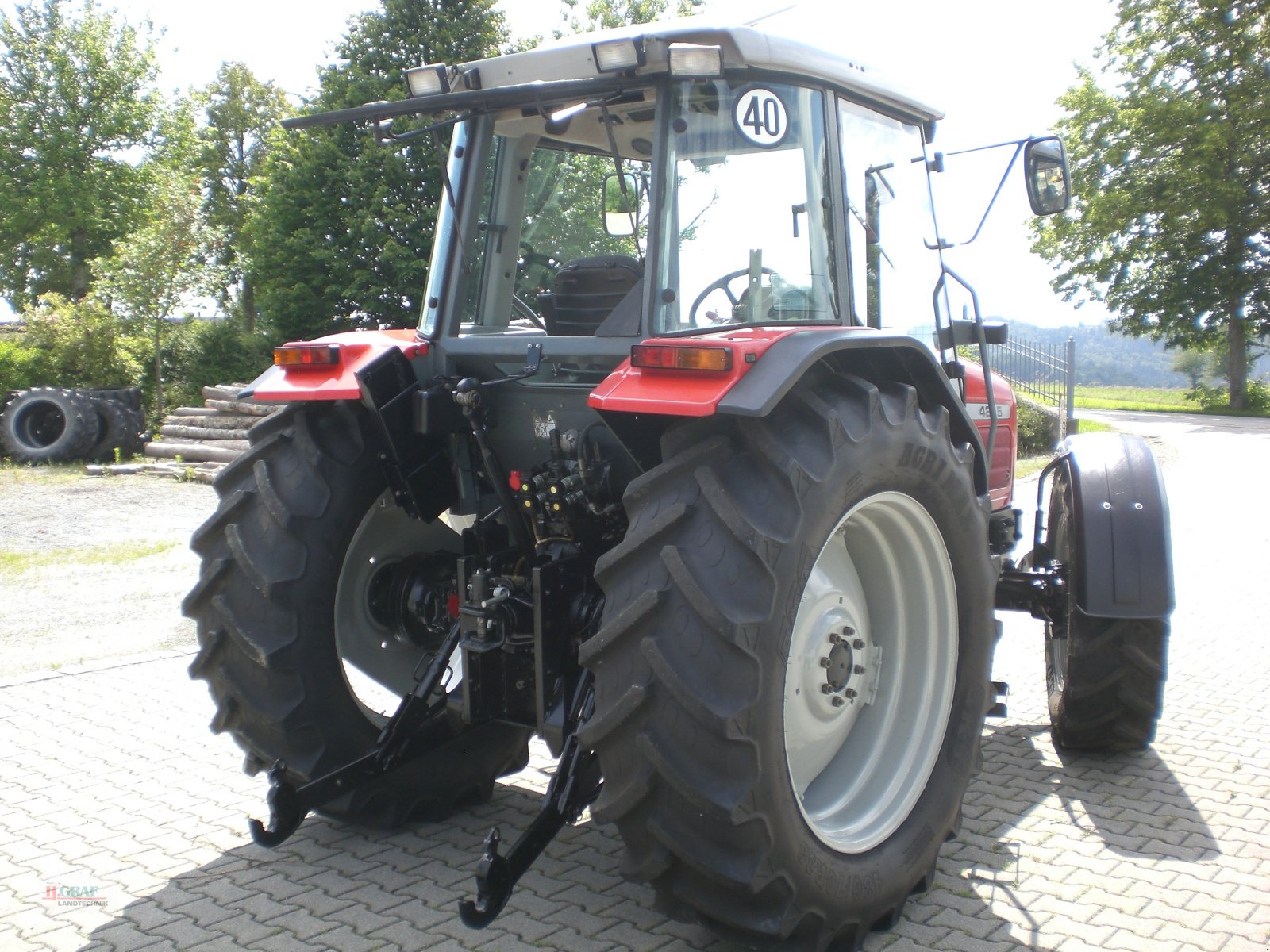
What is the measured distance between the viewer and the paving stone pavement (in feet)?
10.5

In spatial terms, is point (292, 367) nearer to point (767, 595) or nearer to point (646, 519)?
point (646, 519)

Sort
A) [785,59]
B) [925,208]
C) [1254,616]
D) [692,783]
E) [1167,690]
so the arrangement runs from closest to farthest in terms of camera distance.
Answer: [692,783]
[785,59]
[925,208]
[1167,690]
[1254,616]

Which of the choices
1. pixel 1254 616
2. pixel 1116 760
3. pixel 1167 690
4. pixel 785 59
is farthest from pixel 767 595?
pixel 1254 616

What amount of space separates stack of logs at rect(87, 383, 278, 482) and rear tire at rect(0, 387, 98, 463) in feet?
3.15

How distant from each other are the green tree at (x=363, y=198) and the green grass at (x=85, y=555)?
32.7 feet

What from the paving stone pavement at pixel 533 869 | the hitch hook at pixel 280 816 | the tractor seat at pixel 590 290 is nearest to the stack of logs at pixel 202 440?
the paving stone pavement at pixel 533 869

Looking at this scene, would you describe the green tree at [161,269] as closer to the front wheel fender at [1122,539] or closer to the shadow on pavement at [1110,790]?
the shadow on pavement at [1110,790]

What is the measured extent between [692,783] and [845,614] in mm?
985

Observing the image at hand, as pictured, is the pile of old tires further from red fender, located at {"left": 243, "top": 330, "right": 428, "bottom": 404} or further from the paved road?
red fender, located at {"left": 243, "top": 330, "right": 428, "bottom": 404}

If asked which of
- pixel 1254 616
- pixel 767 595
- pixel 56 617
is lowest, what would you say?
pixel 1254 616

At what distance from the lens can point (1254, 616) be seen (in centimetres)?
711

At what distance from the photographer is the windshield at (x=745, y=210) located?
3.27m

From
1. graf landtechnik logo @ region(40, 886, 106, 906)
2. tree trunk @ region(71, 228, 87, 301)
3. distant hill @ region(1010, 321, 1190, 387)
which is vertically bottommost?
distant hill @ region(1010, 321, 1190, 387)

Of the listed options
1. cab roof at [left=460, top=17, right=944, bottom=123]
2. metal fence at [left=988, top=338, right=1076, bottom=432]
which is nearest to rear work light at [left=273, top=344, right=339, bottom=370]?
cab roof at [left=460, top=17, right=944, bottom=123]
